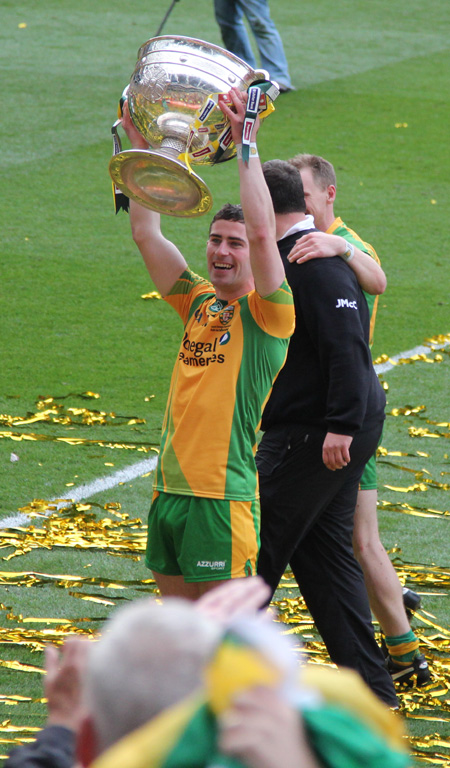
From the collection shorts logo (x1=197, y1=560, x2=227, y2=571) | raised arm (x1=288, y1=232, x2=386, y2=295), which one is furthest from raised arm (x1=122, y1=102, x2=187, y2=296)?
shorts logo (x1=197, y1=560, x2=227, y2=571)

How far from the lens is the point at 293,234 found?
3.64 m

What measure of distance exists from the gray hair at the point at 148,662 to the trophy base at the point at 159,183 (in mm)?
1916

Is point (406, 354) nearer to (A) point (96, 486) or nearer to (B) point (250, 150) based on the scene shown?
(A) point (96, 486)

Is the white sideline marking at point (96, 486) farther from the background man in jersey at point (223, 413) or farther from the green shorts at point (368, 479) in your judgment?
the background man in jersey at point (223, 413)

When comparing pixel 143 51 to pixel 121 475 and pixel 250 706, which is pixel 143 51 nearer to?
pixel 250 706

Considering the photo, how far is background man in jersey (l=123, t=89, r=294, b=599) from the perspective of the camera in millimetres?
3047

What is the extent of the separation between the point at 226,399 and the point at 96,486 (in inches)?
110

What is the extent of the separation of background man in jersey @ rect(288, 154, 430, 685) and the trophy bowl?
743 millimetres

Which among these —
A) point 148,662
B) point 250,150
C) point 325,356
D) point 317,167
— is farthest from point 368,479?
point 148,662

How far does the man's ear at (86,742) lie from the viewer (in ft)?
4.33

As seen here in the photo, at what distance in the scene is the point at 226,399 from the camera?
3.10 m

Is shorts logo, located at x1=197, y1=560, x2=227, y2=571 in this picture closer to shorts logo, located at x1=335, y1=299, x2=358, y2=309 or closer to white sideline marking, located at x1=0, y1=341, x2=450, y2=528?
shorts logo, located at x1=335, y1=299, x2=358, y2=309

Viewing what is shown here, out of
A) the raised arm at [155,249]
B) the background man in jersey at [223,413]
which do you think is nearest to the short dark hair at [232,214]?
the background man in jersey at [223,413]

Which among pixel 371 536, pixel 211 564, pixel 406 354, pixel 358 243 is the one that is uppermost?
pixel 358 243
